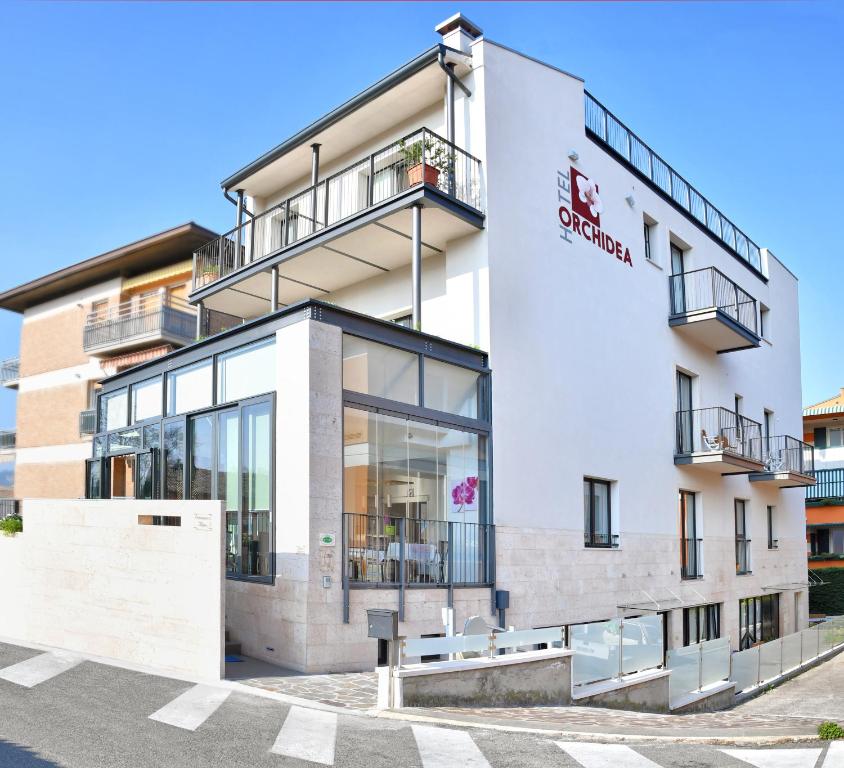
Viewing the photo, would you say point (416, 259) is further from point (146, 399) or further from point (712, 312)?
point (712, 312)

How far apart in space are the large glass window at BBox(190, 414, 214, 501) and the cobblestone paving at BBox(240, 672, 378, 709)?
4.05 metres

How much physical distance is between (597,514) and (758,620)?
10489 mm

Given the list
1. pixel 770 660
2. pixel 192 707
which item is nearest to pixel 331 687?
pixel 192 707

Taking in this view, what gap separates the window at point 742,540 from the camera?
24.0m

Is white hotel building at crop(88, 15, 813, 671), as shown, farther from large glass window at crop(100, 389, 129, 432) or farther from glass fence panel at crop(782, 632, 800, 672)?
→ glass fence panel at crop(782, 632, 800, 672)

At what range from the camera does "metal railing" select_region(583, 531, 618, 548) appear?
17031mm

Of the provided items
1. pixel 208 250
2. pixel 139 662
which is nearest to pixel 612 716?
pixel 139 662

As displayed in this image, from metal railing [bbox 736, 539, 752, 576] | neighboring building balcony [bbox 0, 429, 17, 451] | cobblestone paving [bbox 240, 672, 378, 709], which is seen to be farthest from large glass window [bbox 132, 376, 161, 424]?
neighboring building balcony [bbox 0, 429, 17, 451]

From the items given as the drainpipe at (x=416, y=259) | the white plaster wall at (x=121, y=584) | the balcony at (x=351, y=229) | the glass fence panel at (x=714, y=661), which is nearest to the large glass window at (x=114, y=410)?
the white plaster wall at (x=121, y=584)

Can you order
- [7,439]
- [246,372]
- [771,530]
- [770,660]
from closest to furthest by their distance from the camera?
[246,372]
[770,660]
[771,530]
[7,439]

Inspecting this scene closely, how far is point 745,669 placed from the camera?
55.8ft

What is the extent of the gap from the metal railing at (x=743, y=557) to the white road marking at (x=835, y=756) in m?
16.4

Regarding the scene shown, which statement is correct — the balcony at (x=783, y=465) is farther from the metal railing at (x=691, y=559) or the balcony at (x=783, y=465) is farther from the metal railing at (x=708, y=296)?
the metal railing at (x=708, y=296)

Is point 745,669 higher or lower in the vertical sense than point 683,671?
lower
